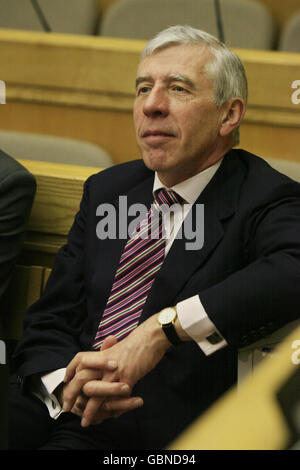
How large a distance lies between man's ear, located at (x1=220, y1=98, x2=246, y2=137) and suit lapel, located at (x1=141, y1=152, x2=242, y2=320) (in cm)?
6

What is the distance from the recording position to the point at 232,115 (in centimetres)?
75

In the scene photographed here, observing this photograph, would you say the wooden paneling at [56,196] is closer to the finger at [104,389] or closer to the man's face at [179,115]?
the man's face at [179,115]

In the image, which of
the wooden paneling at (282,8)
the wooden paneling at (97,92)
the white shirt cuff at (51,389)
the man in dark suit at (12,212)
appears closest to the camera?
the white shirt cuff at (51,389)

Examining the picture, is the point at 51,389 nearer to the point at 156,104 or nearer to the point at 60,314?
the point at 60,314

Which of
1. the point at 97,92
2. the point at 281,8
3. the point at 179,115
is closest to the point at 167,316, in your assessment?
the point at 179,115

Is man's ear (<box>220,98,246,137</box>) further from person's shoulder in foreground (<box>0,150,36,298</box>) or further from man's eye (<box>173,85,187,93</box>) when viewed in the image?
person's shoulder in foreground (<box>0,150,36,298</box>)

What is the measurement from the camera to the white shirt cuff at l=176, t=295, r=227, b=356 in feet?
2.00

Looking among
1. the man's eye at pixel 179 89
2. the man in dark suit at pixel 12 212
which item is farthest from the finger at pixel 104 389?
the man's eye at pixel 179 89

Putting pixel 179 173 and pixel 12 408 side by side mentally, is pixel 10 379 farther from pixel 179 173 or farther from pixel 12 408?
pixel 179 173

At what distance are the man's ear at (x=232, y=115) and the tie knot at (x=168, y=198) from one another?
88 mm

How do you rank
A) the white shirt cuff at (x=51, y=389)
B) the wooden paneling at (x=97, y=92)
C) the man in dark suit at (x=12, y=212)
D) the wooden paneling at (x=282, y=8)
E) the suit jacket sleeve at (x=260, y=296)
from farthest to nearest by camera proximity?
1. the wooden paneling at (x=282, y=8)
2. the wooden paneling at (x=97, y=92)
3. the man in dark suit at (x=12, y=212)
4. the white shirt cuff at (x=51, y=389)
5. the suit jacket sleeve at (x=260, y=296)

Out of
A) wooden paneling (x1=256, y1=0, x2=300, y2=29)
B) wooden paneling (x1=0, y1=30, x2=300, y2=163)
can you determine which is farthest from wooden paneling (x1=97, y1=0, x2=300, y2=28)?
wooden paneling (x1=0, y1=30, x2=300, y2=163)

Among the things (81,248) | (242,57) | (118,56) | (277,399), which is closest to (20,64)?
(118,56)

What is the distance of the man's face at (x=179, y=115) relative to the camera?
0.72 m
